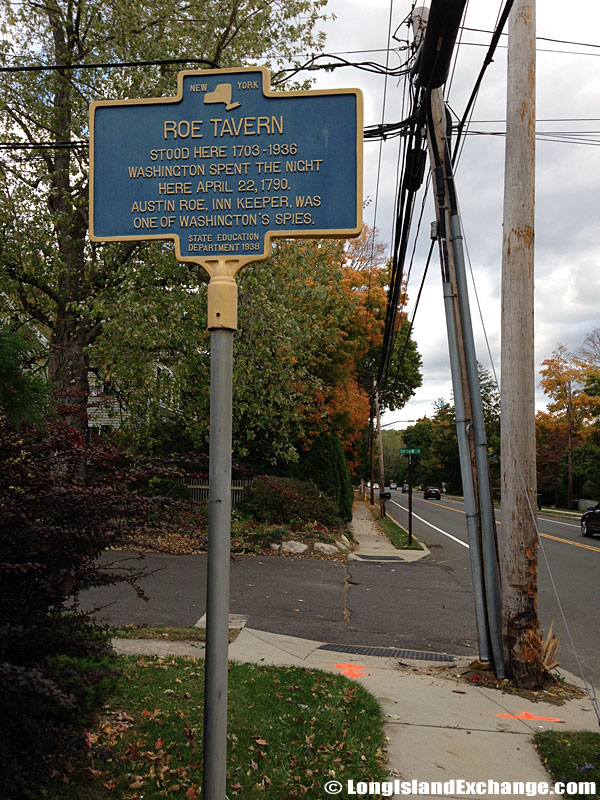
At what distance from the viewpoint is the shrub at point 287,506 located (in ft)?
55.9

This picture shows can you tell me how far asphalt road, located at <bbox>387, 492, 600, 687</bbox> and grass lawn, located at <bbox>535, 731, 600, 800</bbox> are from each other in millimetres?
837

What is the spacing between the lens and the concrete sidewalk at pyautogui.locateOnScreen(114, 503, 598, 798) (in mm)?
4328

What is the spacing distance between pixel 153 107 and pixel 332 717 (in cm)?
420

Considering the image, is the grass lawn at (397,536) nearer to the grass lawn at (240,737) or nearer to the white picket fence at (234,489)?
the white picket fence at (234,489)

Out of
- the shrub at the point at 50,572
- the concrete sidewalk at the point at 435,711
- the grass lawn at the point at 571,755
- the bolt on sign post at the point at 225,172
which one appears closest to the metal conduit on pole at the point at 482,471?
the concrete sidewalk at the point at 435,711

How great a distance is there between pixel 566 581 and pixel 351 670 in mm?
8743

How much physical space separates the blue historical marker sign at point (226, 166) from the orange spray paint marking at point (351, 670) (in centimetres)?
449

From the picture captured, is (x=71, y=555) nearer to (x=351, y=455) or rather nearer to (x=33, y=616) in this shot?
(x=33, y=616)

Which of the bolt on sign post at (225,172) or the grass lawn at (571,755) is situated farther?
the grass lawn at (571,755)

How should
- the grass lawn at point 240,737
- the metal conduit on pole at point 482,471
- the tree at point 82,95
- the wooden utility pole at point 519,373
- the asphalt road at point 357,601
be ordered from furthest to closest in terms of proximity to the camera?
the tree at point 82,95 → the asphalt road at point 357,601 → the metal conduit on pole at point 482,471 → the wooden utility pole at point 519,373 → the grass lawn at point 240,737

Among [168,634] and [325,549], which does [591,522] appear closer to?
[325,549]

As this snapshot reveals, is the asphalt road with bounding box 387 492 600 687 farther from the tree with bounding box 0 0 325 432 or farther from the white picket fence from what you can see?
the tree with bounding box 0 0 325 432

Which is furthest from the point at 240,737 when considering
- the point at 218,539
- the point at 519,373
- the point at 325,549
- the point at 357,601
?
the point at 325,549

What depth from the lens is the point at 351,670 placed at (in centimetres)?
654
